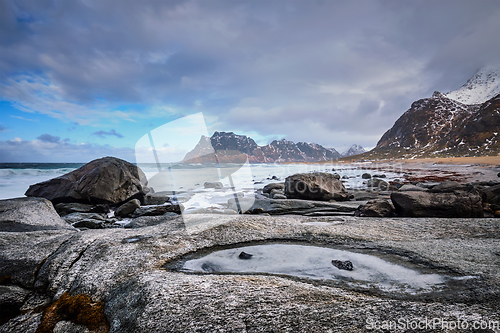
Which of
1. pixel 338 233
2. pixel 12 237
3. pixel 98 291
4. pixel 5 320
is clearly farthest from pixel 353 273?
pixel 12 237

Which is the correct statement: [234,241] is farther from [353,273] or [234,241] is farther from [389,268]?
[389,268]

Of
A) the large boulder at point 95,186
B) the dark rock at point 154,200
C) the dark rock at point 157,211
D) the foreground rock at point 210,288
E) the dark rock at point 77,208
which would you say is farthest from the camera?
the dark rock at point 154,200

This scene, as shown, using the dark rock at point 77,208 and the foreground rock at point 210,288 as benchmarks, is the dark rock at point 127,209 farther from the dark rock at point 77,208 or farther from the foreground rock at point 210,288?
the foreground rock at point 210,288

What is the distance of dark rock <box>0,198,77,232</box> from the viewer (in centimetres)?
551

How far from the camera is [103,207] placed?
36.7 ft

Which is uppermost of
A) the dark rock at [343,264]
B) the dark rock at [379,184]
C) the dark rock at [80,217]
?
the dark rock at [343,264]

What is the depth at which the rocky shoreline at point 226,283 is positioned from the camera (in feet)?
5.96

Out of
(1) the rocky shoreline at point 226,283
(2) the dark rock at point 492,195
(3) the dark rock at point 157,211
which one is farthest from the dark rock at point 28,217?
(2) the dark rock at point 492,195

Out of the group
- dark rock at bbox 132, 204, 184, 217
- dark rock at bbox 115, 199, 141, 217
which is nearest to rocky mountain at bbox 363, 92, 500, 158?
dark rock at bbox 132, 204, 184, 217

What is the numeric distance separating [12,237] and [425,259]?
6624 millimetres

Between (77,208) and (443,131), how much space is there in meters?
165

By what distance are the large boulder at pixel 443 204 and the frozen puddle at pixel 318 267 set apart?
Result: 367cm

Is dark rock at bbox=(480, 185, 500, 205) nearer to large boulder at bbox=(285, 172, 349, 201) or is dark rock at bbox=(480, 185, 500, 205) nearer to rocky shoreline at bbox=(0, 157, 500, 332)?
rocky shoreline at bbox=(0, 157, 500, 332)

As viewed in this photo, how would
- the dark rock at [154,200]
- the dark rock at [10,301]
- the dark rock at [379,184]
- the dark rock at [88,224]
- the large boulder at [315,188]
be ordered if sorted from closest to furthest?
the dark rock at [10,301], the dark rock at [88,224], the large boulder at [315,188], the dark rock at [154,200], the dark rock at [379,184]
